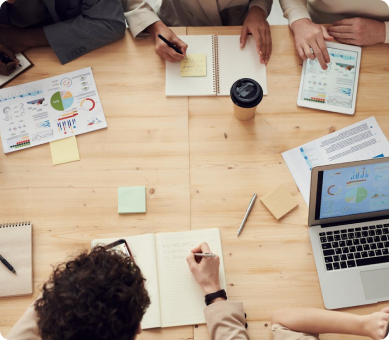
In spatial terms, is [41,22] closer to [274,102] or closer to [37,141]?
[37,141]

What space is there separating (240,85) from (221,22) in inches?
21.7

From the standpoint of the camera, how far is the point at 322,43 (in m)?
1.29

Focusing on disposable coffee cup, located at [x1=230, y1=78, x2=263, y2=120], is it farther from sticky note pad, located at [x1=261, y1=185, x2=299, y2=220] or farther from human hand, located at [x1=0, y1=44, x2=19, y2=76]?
human hand, located at [x1=0, y1=44, x2=19, y2=76]

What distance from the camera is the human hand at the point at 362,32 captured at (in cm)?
130

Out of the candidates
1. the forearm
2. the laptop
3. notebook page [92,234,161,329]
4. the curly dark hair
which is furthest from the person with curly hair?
the laptop

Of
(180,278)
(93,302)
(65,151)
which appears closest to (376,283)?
(180,278)

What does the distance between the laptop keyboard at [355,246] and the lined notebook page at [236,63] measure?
20.2 inches

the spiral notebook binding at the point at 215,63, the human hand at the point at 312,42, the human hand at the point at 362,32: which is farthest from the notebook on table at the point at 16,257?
the human hand at the point at 362,32

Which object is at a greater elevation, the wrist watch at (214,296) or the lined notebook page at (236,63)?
the lined notebook page at (236,63)

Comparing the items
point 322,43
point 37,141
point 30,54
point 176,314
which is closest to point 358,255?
point 176,314

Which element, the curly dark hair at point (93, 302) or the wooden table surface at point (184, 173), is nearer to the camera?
the curly dark hair at point (93, 302)

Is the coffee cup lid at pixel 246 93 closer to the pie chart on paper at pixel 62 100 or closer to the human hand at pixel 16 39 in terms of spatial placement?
the pie chart on paper at pixel 62 100

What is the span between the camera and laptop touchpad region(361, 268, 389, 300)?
1018 mm

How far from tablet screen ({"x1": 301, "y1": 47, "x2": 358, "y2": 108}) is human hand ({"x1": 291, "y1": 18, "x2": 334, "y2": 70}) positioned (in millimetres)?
20
